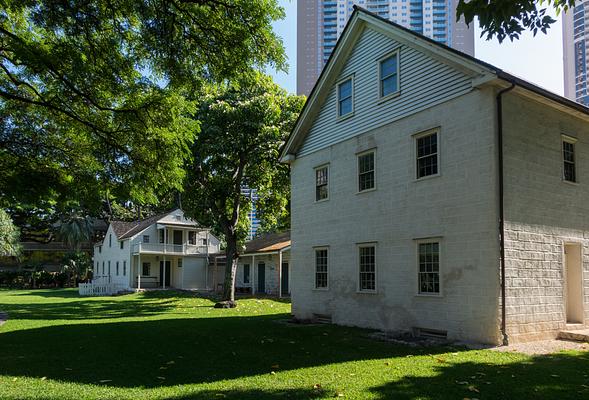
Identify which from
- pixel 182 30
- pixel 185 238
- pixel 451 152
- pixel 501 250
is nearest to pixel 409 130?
pixel 451 152

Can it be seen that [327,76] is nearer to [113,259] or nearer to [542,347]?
[542,347]

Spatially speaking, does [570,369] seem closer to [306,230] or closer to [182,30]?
[182,30]

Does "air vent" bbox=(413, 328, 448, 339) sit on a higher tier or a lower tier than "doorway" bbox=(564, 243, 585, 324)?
lower

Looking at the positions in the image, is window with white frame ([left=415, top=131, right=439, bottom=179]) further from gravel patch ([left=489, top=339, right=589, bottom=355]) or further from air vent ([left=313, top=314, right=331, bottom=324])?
air vent ([left=313, top=314, right=331, bottom=324])

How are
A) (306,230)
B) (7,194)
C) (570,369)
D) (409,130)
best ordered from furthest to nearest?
(306,230), (409,130), (7,194), (570,369)

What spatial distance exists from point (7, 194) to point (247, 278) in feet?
87.2

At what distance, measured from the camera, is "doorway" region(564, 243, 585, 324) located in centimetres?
1297

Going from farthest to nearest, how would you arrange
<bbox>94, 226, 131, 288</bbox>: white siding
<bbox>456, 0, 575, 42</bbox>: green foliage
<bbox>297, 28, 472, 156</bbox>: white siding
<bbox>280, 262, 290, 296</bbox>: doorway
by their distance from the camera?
<bbox>94, 226, 131, 288</bbox>: white siding < <bbox>280, 262, 290, 296</bbox>: doorway < <bbox>297, 28, 472, 156</bbox>: white siding < <bbox>456, 0, 575, 42</bbox>: green foliage

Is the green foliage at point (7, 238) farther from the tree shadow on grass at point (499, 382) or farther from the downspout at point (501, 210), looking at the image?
the tree shadow on grass at point (499, 382)

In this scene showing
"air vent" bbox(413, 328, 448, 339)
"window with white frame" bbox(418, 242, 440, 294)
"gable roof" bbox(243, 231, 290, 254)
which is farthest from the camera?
"gable roof" bbox(243, 231, 290, 254)

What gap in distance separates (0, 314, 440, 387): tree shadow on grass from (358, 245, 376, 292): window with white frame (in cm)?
146

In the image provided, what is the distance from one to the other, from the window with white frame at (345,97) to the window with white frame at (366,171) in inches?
70.5

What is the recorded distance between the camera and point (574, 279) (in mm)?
13164

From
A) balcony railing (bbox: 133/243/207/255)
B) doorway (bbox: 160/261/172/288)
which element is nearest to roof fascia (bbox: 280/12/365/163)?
balcony railing (bbox: 133/243/207/255)
